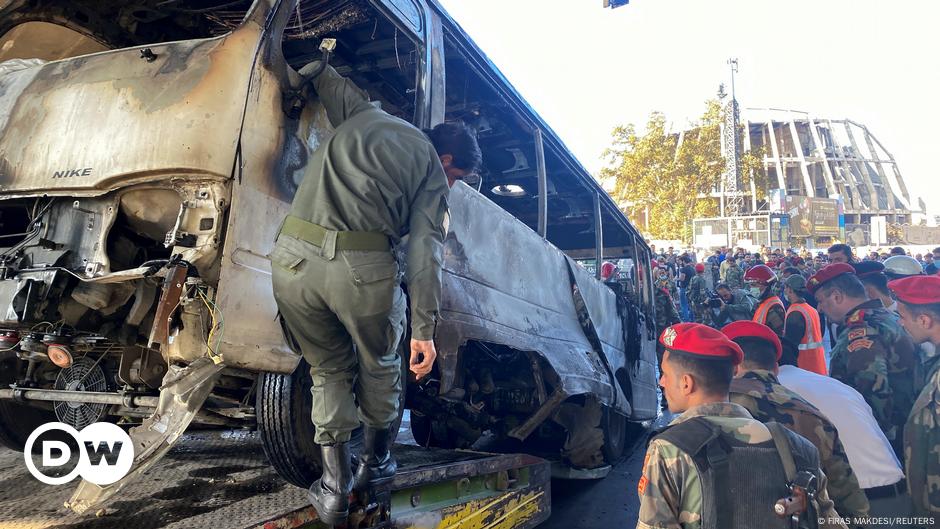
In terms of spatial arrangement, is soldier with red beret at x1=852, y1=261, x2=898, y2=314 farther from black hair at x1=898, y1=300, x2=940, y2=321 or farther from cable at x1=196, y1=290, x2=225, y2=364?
cable at x1=196, y1=290, x2=225, y2=364

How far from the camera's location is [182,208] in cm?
214

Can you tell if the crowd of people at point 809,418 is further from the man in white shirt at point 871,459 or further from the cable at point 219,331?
the cable at point 219,331

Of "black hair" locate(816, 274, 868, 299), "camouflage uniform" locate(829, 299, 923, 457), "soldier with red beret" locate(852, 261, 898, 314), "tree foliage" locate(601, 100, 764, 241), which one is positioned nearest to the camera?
"camouflage uniform" locate(829, 299, 923, 457)

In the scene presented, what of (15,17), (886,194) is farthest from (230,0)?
(886,194)

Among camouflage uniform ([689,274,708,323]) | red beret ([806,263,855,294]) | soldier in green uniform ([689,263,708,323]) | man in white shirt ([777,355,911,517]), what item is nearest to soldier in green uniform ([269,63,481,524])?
man in white shirt ([777,355,911,517])

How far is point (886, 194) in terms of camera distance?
5200cm

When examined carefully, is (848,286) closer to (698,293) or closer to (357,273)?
(357,273)

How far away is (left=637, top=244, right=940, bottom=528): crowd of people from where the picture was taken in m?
1.57

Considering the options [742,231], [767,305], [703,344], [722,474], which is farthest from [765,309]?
[742,231]

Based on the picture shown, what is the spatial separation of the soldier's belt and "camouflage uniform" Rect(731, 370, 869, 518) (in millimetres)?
1491

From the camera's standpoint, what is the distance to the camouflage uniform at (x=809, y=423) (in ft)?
6.35

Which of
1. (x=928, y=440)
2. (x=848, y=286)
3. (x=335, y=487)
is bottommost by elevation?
(x=335, y=487)

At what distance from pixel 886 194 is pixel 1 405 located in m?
63.3

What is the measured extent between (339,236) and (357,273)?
0.14 m
